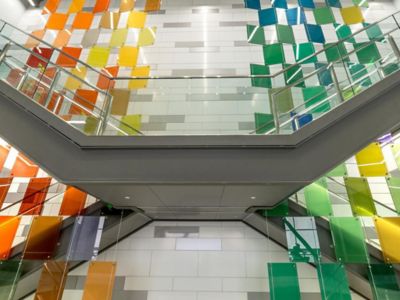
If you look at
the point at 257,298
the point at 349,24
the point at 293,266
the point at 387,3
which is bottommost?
the point at 257,298

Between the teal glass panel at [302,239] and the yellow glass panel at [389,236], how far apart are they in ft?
3.30

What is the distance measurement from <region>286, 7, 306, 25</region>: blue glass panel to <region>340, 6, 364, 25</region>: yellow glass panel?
3.00 ft

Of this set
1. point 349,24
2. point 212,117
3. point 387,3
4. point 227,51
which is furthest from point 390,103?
point 387,3

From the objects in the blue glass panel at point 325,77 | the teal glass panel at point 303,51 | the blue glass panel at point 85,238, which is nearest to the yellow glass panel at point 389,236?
the blue glass panel at point 325,77

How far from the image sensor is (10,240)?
4.49 metres

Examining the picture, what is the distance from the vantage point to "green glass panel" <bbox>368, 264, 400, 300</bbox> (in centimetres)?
384

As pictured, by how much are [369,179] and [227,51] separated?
4.64m

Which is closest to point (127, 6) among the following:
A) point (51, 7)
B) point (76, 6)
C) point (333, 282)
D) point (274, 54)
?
point (76, 6)

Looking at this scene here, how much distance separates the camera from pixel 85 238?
450cm

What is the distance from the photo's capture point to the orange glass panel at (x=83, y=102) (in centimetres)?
375

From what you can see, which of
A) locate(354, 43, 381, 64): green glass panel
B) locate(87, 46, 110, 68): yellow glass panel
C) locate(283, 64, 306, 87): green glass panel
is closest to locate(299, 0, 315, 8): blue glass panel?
locate(354, 43, 381, 64): green glass panel

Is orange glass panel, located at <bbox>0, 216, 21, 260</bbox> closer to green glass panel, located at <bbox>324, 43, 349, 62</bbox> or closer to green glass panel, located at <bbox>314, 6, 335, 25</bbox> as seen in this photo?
green glass panel, located at <bbox>324, 43, 349, 62</bbox>

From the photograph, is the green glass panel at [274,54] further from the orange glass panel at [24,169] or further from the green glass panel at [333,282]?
the orange glass panel at [24,169]

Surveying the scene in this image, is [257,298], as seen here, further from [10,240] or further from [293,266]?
[10,240]
